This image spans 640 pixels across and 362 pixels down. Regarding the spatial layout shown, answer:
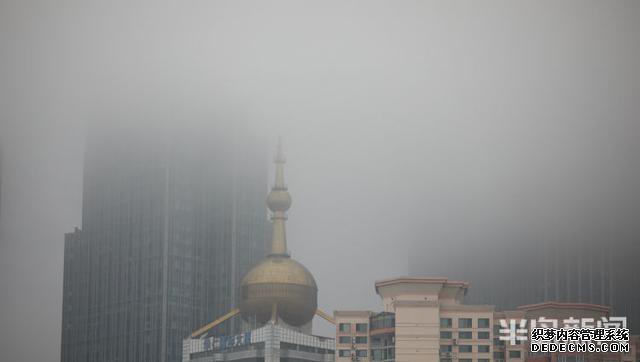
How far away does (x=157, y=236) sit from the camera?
188 metres

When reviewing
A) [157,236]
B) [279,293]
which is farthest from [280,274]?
[157,236]

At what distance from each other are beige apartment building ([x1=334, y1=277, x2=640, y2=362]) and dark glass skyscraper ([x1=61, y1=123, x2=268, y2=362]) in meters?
64.8

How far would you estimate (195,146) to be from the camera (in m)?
196

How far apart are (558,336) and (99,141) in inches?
3760

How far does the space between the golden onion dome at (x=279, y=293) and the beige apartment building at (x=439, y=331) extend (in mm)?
24196

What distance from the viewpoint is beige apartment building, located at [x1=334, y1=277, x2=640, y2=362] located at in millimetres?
119688

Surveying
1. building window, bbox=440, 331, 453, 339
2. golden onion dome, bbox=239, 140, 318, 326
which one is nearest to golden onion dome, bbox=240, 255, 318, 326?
golden onion dome, bbox=239, 140, 318, 326

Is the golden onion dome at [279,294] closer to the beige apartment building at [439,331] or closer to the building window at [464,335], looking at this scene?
the beige apartment building at [439,331]

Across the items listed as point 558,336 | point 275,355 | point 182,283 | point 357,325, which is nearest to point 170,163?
point 182,283

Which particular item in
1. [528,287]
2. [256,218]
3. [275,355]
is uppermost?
[256,218]

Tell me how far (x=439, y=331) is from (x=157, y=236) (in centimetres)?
7580

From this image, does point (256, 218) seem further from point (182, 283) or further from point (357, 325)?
point (357, 325)

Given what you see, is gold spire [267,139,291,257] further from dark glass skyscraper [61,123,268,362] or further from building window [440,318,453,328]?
building window [440,318,453,328]

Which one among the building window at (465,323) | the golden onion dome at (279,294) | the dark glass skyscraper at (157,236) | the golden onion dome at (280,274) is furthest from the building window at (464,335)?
the dark glass skyscraper at (157,236)
